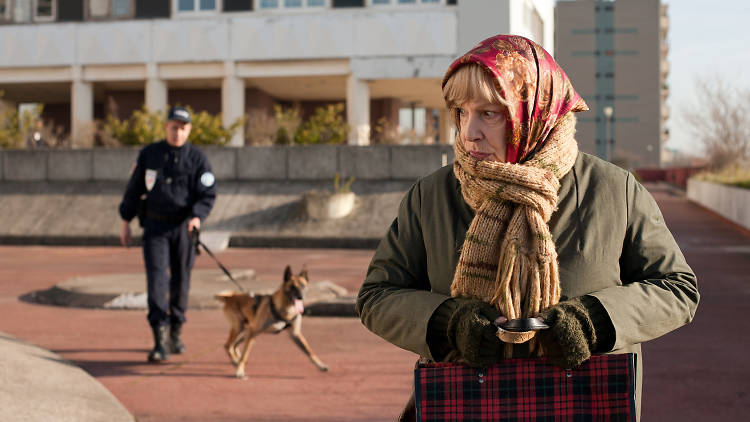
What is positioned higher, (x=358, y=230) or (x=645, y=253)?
(x=645, y=253)

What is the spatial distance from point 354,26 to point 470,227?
3041cm

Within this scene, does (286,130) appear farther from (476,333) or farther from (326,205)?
(476,333)

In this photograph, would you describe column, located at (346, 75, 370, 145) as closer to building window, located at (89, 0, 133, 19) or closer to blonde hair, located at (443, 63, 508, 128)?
building window, located at (89, 0, 133, 19)

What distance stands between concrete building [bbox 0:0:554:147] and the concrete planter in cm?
1006

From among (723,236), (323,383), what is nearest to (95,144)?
(723,236)

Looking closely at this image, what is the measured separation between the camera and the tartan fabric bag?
2.09 meters

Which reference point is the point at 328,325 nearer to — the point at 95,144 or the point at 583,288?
the point at 583,288

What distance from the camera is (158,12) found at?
33.4 m

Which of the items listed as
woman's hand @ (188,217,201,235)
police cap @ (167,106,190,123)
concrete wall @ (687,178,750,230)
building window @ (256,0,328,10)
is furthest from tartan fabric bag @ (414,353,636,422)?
building window @ (256,0,328,10)

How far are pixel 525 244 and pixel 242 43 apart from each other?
104 ft

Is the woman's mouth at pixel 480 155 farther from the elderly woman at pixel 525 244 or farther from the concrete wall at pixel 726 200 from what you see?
the concrete wall at pixel 726 200

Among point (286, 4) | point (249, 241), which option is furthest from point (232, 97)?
point (249, 241)

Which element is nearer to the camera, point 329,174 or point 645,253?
point 645,253

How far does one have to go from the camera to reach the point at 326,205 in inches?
782
